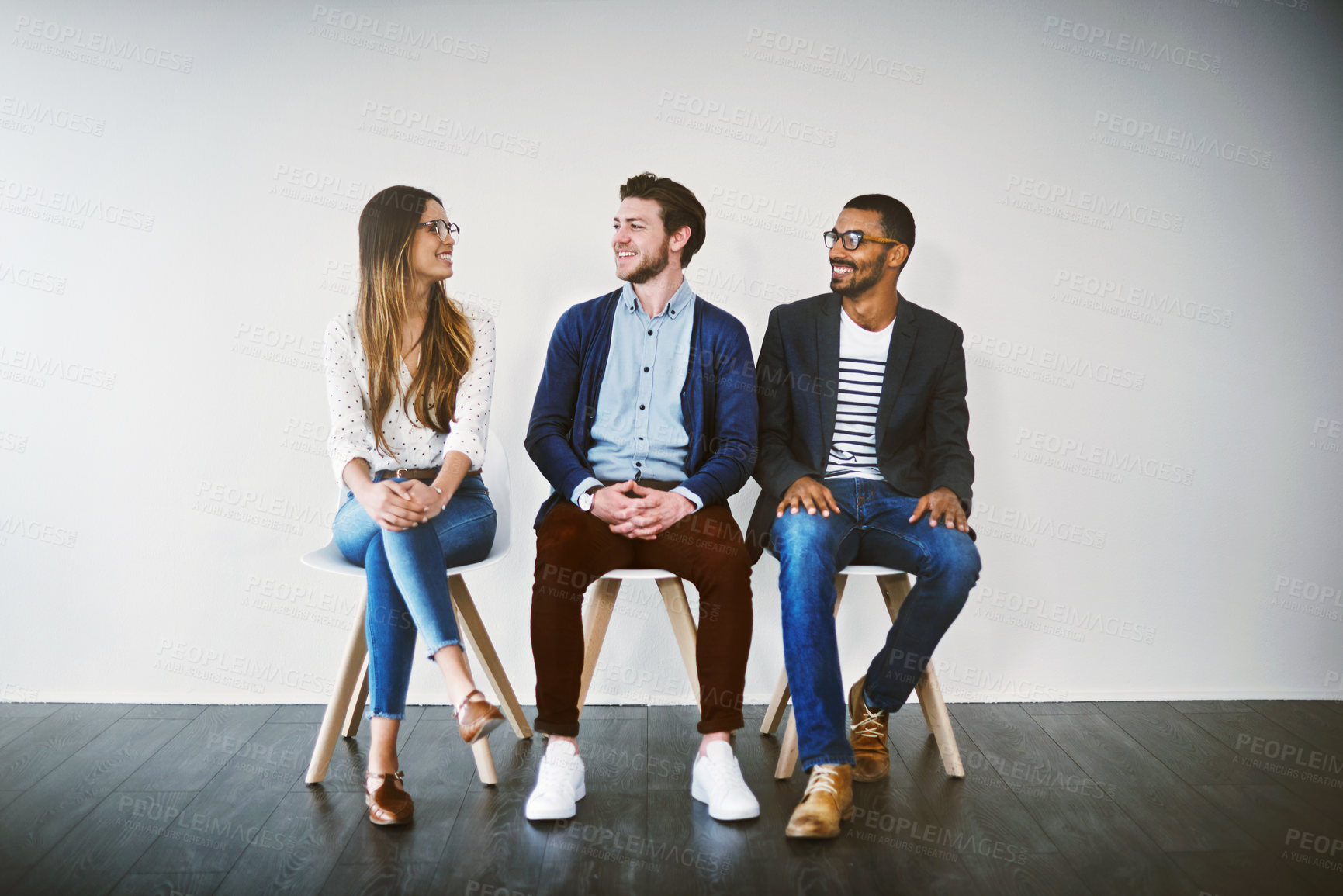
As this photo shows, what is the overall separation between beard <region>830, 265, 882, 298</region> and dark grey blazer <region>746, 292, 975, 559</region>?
5cm

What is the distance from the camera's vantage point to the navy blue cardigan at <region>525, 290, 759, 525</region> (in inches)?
93.8

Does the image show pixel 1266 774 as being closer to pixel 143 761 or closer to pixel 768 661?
pixel 768 661

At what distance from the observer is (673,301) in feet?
8.16

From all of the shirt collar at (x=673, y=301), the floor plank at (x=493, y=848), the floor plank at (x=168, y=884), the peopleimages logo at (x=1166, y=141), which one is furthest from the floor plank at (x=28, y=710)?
the peopleimages logo at (x=1166, y=141)

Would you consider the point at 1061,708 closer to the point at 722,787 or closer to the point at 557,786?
the point at 722,787

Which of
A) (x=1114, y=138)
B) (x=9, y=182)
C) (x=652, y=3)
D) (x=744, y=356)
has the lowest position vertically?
(x=744, y=356)

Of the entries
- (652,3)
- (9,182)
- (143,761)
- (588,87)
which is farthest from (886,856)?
(9,182)

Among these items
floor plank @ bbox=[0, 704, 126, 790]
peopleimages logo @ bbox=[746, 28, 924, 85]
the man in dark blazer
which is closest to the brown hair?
the man in dark blazer

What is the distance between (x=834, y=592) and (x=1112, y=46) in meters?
1.97

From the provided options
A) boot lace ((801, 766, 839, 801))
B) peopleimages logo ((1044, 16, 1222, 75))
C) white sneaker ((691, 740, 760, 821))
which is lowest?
white sneaker ((691, 740, 760, 821))

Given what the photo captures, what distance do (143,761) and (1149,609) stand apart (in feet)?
9.47

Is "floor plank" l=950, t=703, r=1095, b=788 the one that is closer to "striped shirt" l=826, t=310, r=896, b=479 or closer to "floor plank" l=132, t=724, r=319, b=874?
"striped shirt" l=826, t=310, r=896, b=479

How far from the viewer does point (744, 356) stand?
246cm

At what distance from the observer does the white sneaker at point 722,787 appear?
204cm
